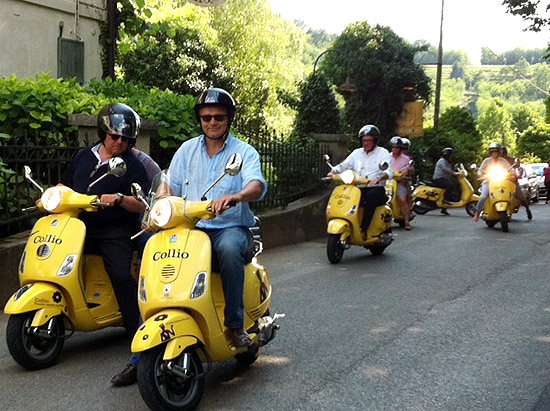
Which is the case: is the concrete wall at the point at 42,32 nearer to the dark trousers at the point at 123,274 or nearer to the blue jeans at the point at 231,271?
the dark trousers at the point at 123,274

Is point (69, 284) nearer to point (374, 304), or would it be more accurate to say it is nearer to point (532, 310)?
point (374, 304)

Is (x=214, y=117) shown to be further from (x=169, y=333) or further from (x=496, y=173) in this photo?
(x=496, y=173)

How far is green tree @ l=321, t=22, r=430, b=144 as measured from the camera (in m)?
28.8

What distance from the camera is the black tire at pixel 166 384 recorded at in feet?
14.3

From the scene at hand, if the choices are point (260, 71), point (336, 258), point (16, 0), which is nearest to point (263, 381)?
point (336, 258)

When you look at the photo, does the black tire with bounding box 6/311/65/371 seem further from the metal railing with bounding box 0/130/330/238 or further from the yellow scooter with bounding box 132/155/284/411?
the metal railing with bounding box 0/130/330/238

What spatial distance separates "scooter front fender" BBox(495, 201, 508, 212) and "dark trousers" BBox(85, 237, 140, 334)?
10.9 m

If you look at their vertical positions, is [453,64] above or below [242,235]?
above

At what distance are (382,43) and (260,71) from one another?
13.3 m

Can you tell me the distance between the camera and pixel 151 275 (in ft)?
15.3

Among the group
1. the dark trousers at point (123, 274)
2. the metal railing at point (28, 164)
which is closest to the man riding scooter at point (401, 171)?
the metal railing at point (28, 164)

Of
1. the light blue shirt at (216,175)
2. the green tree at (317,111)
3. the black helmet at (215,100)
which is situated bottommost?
the light blue shirt at (216,175)

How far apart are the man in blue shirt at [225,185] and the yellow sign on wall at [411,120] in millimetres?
23411

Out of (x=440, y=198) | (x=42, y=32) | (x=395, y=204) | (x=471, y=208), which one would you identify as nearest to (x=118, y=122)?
(x=42, y=32)
